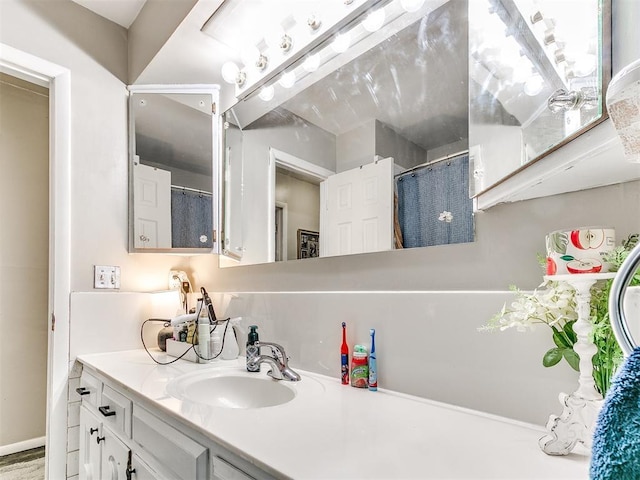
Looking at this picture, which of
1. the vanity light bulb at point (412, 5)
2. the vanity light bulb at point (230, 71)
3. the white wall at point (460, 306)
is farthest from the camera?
the vanity light bulb at point (230, 71)

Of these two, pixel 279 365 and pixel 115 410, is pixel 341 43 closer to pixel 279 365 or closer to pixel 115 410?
pixel 279 365

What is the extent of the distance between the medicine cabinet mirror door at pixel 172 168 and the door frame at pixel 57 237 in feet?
0.94

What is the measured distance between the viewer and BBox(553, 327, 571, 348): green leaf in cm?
72

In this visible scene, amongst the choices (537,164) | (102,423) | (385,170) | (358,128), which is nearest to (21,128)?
(102,423)

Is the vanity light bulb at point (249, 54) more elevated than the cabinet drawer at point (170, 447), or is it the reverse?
the vanity light bulb at point (249, 54)

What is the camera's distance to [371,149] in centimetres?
126

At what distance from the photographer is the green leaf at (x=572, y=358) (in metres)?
0.70

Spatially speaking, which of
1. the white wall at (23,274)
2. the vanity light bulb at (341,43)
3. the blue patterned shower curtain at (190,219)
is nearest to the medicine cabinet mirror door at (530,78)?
the vanity light bulb at (341,43)

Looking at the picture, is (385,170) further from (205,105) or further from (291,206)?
(205,105)

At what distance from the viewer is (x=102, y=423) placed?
4.58ft

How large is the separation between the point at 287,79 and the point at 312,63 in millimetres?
147

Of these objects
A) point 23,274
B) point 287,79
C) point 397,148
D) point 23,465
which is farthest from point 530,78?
point 23,465

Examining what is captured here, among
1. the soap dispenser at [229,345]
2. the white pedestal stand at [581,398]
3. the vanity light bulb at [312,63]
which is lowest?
the soap dispenser at [229,345]

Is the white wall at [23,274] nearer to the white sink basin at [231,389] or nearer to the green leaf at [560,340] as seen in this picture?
the white sink basin at [231,389]
